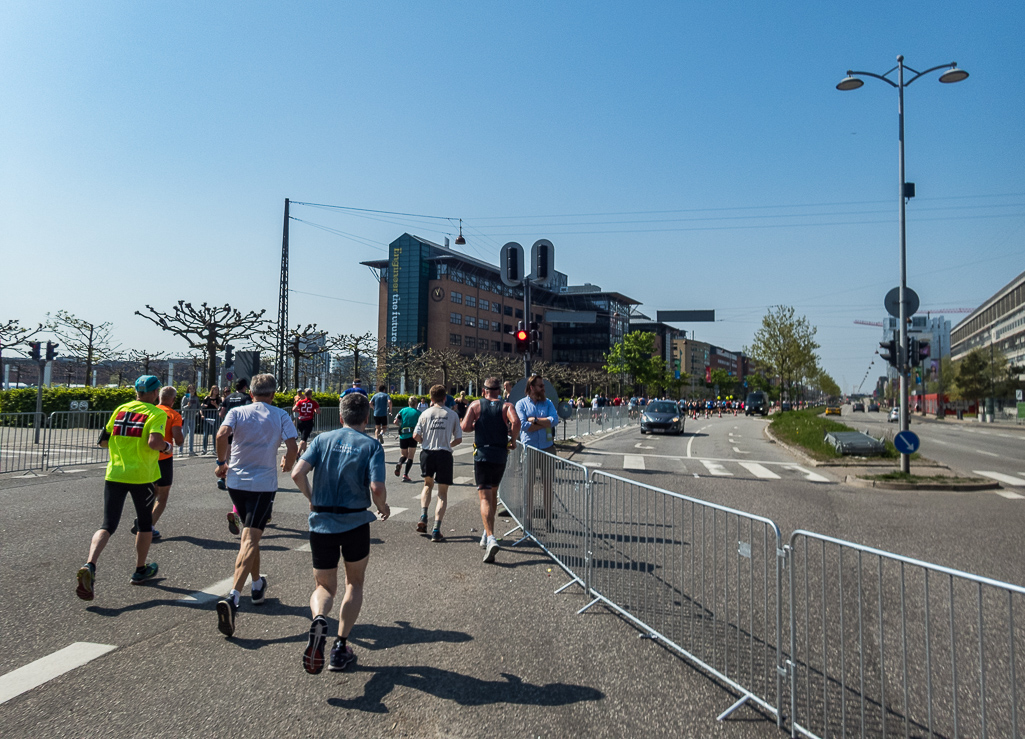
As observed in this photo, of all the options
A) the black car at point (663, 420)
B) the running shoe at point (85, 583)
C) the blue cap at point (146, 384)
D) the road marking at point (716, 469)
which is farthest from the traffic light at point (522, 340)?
the black car at point (663, 420)

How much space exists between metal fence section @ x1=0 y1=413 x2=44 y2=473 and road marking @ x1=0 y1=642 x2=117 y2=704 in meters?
11.0

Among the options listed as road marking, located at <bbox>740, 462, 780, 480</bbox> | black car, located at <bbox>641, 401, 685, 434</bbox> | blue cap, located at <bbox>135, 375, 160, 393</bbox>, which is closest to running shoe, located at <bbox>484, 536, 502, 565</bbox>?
blue cap, located at <bbox>135, 375, 160, 393</bbox>

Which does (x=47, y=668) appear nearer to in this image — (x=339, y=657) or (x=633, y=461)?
(x=339, y=657)

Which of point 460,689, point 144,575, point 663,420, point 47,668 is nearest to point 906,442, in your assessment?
point 460,689

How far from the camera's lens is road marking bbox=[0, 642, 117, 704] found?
3.65m

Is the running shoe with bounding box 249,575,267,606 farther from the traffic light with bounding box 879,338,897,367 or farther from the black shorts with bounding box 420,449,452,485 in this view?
the traffic light with bounding box 879,338,897,367

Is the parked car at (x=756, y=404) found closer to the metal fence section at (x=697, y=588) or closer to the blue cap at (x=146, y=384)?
the metal fence section at (x=697, y=588)

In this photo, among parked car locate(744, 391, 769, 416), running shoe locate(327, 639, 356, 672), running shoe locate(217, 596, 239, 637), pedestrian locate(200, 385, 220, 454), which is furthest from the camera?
parked car locate(744, 391, 769, 416)

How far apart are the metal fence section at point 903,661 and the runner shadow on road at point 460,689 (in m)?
1.19

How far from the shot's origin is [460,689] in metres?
3.71

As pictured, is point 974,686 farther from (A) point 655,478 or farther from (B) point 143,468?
(A) point 655,478

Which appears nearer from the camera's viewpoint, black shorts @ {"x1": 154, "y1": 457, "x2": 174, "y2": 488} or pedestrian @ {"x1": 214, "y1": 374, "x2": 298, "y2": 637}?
pedestrian @ {"x1": 214, "y1": 374, "x2": 298, "y2": 637}

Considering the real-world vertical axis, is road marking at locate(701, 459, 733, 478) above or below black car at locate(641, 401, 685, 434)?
below

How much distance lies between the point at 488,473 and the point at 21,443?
496 inches
